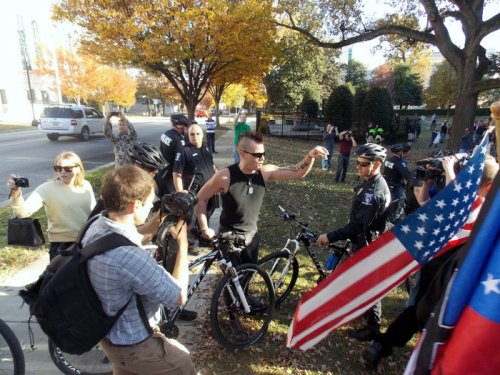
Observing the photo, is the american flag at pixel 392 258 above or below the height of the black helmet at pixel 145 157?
below

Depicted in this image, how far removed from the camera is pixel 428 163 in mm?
3584

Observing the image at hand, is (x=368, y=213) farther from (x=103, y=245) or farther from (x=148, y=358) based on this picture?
(x=103, y=245)

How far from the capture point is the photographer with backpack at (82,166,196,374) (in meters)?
1.67

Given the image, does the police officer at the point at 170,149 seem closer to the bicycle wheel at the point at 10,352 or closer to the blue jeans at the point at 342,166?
the bicycle wheel at the point at 10,352

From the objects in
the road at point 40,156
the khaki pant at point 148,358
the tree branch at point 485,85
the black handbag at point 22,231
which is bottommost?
the road at point 40,156

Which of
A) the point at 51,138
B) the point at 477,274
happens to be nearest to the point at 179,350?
the point at 477,274

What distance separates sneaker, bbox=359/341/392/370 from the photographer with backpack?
6.28 feet

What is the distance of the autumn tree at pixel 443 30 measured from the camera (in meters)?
12.2

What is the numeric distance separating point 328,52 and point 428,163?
123 feet

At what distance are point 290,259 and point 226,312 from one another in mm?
911

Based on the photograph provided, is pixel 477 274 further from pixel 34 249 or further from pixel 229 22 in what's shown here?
pixel 229 22

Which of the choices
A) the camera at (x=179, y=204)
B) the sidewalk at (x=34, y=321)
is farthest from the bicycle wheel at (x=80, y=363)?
the camera at (x=179, y=204)

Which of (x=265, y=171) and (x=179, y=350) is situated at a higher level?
(x=265, y=171)

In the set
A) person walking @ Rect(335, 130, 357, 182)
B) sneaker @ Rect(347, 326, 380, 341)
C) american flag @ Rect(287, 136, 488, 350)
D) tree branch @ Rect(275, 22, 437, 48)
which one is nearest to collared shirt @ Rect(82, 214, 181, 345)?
american flag @ Rect(287, 136, 488, 350)
